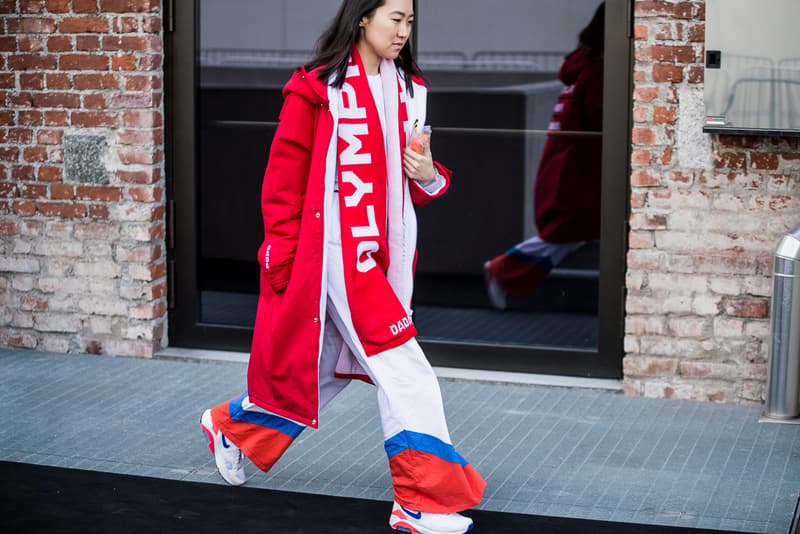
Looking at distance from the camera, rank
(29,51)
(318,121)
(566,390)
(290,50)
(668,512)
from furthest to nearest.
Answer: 1. (290,50)
2. (29,51)
3. (566,390)
4. (668,512)
5. (318,121)

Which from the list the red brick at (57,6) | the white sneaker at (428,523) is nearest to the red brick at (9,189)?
the red brick at (57,6)

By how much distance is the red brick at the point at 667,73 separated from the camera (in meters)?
5.58

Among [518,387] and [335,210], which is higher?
[335,210]

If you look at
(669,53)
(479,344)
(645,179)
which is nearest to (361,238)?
(645,179)

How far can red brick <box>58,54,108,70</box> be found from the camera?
6.29 m

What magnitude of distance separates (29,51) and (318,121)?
2818 millimetres

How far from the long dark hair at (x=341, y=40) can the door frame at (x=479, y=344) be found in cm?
201

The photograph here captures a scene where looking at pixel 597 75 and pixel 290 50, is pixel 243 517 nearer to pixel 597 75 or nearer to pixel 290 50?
pixel 597 75

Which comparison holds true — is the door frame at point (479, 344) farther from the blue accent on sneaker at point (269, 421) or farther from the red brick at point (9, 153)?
the blue accent on sneaker at point (269, 421)

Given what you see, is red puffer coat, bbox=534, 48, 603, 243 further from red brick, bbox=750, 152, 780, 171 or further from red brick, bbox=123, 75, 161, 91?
red brick, bbox=123, 75, 161, 91

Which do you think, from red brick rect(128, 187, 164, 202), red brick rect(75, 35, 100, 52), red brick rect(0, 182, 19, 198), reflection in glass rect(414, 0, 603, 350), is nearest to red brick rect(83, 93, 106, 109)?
red brick rect(75, 35, 100, 52)

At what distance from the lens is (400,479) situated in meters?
4.12

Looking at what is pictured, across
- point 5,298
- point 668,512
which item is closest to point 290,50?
point 5,298

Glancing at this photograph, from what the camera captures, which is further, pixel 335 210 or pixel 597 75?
pixel 597 75
